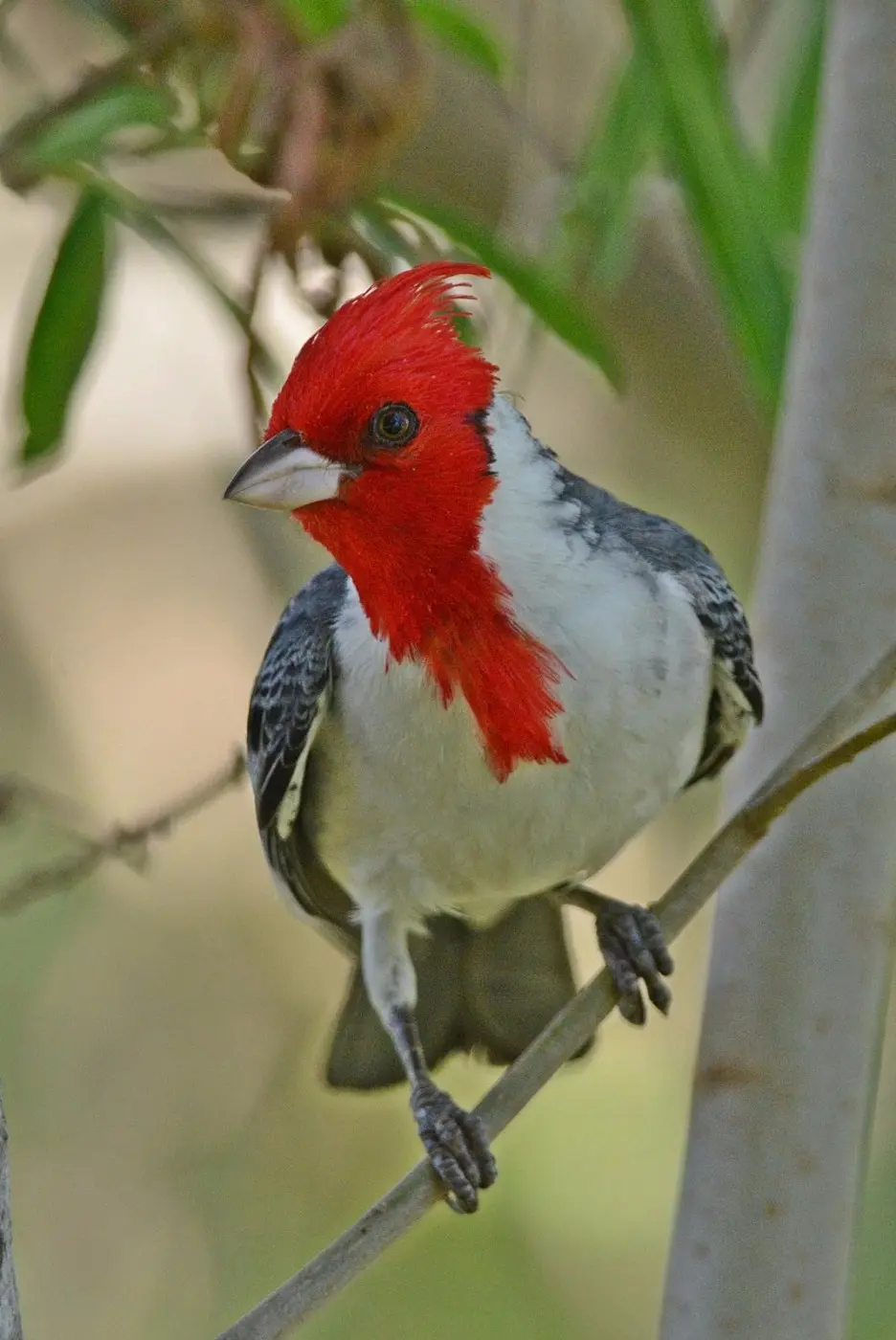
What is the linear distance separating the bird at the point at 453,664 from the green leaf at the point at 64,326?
29 centimetres

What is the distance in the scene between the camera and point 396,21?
2.33m

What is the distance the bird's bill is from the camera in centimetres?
217

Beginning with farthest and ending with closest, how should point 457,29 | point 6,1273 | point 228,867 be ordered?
Result: point 228,867 → point 457,29 → point 6,1273

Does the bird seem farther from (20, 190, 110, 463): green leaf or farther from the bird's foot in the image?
(20, 190, 110, 463): green leaf

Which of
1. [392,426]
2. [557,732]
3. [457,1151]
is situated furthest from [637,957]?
[392,426]

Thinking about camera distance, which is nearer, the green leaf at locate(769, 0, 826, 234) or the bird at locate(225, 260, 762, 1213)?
the bird at locate(225, 260, 762, 1213)

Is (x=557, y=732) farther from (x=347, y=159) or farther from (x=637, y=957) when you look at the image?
(x=347, y=159)

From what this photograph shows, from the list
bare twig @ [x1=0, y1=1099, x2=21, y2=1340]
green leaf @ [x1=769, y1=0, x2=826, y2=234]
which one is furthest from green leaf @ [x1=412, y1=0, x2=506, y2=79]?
bare twig @ [x1=0, y1=1099, x2=21, y2=1340]

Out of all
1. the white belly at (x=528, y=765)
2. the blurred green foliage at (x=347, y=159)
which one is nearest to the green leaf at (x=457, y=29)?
the blurred green foliage at (x=347, y=159)

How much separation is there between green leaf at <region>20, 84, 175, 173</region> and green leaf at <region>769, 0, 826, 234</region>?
3.37ft

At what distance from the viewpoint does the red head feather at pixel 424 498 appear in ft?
7.30

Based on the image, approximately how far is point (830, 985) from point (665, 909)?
29 centimetres

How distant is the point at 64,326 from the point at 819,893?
1214mm

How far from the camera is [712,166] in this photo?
7.64 ft
